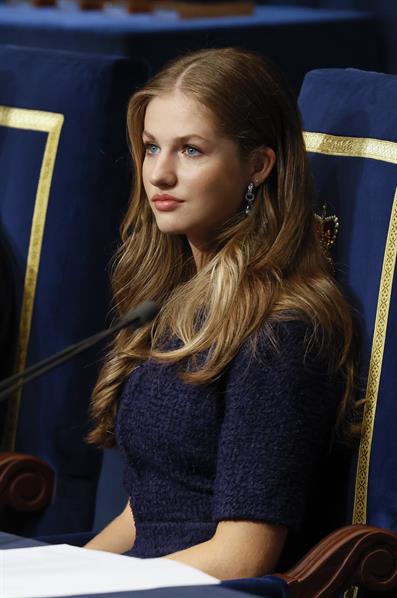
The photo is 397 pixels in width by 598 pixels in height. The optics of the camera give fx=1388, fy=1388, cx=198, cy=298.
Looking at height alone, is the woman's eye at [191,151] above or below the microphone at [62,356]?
above

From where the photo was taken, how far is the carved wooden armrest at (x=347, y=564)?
156 centimetres

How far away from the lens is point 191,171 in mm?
1618

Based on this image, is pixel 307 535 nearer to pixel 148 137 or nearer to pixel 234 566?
pixel 234 566

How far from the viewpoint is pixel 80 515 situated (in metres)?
2.23

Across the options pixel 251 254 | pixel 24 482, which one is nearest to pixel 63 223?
pixel 24 482

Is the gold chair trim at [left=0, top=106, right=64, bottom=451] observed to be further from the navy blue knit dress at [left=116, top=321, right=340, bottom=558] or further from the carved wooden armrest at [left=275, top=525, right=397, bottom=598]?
the carved wooden armrest at [left=275, top=525, right=397, bottom=598]

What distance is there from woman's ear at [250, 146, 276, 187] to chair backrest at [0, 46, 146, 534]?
59 centimetres

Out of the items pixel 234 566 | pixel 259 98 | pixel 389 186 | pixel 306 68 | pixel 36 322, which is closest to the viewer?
pixel 234 566

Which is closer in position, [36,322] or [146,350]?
[146,350]

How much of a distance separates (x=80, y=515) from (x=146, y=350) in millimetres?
602

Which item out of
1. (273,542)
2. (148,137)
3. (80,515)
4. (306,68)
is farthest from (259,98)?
(306,68)

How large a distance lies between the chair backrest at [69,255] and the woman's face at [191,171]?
0.57 meters

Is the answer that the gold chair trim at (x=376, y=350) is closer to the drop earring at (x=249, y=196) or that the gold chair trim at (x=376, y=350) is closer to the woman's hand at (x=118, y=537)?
the drop earring at (x=249, y=196)

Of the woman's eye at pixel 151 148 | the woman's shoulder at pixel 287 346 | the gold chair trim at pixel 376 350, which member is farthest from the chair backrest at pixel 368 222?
the woman's eye at pixel 151 148
